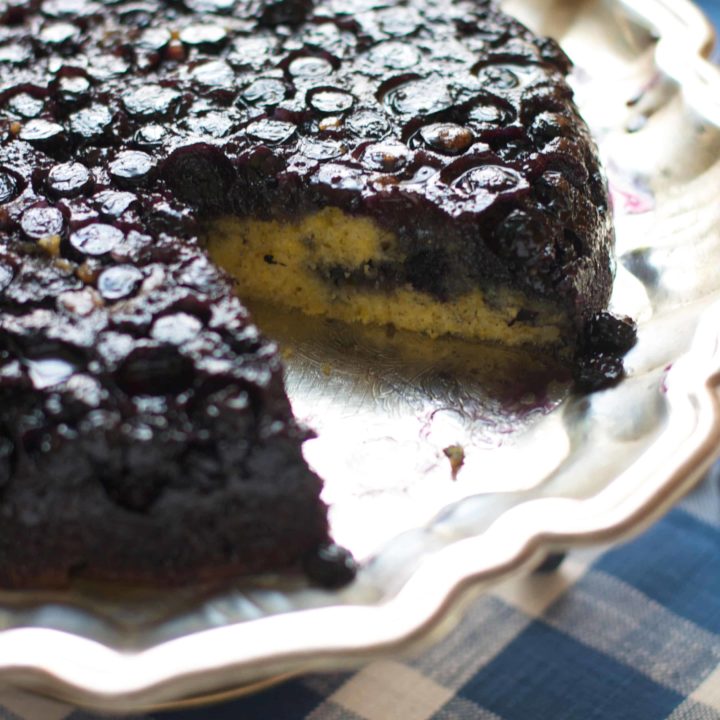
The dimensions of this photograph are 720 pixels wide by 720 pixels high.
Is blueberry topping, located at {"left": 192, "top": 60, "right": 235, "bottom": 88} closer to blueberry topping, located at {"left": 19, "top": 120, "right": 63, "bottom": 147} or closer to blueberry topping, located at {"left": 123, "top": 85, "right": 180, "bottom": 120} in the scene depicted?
blueberry topping, located at {"left": 123, "top": 85, "right": 180, "bottom": 120}

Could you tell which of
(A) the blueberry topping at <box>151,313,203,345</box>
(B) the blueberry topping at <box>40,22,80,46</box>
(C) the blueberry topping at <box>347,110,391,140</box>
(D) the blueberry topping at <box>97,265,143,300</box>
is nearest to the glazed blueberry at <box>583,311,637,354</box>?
(C) the blueberry topping at <box>347,110,391,140</box>

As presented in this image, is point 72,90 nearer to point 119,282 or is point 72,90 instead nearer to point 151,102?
point 151,102

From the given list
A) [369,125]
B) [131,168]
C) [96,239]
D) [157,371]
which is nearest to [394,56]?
[369,125]

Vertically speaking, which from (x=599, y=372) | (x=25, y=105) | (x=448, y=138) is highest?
(x=448, y=138)

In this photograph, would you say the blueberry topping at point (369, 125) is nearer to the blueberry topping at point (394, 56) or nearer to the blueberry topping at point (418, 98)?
the blueberry topping at point (418, 98)

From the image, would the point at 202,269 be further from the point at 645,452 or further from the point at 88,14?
the point at 88,14

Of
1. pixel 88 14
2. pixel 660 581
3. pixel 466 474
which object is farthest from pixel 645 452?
pixel 88 14

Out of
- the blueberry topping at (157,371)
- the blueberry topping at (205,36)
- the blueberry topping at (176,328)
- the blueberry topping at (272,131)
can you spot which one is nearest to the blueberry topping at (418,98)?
the blueberry topping at (272,131)
